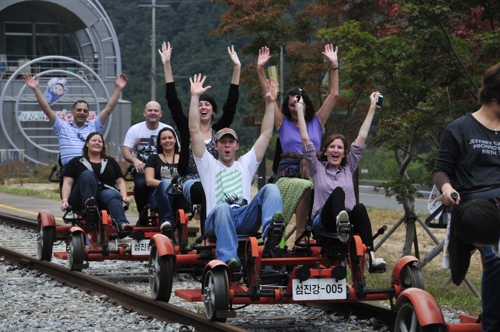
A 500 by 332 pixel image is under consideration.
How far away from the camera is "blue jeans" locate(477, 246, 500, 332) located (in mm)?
5672

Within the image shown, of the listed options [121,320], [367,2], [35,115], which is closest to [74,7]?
[35,115]

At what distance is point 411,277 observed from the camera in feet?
25.6

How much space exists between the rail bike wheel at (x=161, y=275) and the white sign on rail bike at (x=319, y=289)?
1660mm

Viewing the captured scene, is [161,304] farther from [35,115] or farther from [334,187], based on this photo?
[35,115]

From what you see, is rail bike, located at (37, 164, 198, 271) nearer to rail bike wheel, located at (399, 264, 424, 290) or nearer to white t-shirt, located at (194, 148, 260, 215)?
white t-shirt, located at (194, 148, 260, 215)

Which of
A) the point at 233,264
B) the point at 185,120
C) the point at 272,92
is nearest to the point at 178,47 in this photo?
the point at 185,120

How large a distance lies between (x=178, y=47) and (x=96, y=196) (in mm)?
63141

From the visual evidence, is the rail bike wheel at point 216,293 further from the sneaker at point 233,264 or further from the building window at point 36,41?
the building window at point 36,41

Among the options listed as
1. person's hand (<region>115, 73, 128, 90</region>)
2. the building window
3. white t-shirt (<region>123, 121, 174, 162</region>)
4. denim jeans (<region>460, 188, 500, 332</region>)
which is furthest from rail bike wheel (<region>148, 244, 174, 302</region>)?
the building window

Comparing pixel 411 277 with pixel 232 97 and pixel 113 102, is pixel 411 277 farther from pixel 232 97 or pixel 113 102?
pixel 113 102

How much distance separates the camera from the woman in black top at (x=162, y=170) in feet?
37.3

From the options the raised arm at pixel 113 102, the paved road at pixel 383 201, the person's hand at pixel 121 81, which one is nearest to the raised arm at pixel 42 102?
the raised arm at pixel 113 102

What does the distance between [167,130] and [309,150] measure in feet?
11.0

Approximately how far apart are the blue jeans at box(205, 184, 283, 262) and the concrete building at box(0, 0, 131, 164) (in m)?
37.7
